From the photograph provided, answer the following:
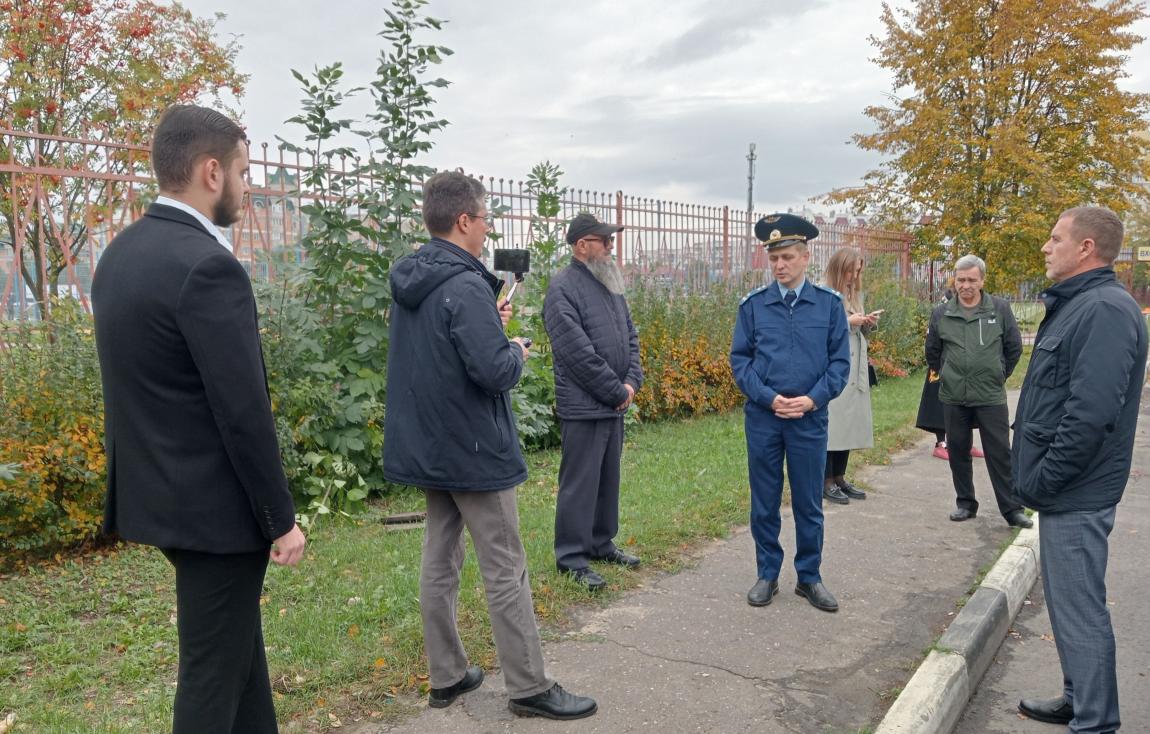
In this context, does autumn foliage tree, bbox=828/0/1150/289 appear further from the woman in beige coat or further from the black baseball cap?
the black baseball cap

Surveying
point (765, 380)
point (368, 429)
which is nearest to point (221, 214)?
point (765, 380)

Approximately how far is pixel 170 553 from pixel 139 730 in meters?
1.36

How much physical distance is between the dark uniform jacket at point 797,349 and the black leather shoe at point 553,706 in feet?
6.24

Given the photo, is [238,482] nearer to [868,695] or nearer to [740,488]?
[868,695]

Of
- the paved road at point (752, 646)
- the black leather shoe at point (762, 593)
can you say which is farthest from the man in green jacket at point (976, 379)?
the black leather shoe at point (762, 593)

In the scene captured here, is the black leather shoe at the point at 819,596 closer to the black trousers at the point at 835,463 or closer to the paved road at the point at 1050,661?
the paved road at the point at 1050,661

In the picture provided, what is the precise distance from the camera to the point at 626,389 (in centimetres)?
496

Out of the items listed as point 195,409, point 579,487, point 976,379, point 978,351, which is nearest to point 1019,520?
point 976,379

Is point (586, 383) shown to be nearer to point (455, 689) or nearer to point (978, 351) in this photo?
point (455, 689)

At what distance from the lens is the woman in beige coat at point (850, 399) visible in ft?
22.7

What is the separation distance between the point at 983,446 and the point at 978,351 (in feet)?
2.36

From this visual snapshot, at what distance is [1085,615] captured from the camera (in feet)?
11.1

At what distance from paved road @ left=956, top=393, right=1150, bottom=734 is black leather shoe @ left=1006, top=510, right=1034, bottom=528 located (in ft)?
1.80

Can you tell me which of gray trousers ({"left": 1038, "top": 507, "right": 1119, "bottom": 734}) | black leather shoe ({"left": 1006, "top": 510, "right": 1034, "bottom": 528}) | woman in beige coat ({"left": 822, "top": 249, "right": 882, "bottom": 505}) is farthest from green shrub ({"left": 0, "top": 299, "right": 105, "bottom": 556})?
black leather shoe ({"left": 1006, "top": 510, "right": 1034, "bottom": 528})
